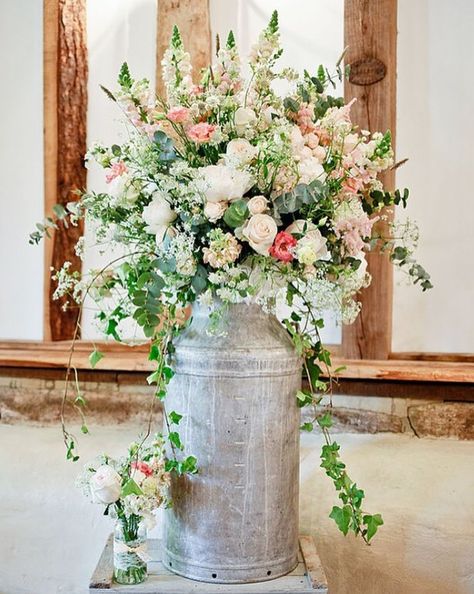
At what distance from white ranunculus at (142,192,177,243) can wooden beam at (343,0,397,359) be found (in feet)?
3.33

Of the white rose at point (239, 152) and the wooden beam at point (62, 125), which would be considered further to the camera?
the wooden beam at point (62, 125)

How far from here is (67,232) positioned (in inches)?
103

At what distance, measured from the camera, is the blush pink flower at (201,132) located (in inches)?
50.6

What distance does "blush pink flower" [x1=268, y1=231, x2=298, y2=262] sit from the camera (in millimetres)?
1268

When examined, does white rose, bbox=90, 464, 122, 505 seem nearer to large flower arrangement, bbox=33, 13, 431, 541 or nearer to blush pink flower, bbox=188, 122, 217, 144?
large flower arrangement, bbox=33, 13, 431, 541

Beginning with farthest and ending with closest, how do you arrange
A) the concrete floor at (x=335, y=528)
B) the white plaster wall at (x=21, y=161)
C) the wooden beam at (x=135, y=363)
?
the white plaster wall at (x=21, y=161)
the wooden beam at (x=135, y=363)
the concrete floor at (x=335, y=528)

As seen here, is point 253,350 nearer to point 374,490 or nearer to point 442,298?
point 374,490

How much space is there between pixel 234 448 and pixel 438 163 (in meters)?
1.43

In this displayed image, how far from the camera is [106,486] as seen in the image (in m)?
1.35

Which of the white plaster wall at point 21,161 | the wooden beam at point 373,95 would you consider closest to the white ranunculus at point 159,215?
the wooden beam at point 373,95

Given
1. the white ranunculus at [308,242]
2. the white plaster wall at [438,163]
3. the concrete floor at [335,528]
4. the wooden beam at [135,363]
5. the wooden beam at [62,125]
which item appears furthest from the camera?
the wooden beam at [62,125]

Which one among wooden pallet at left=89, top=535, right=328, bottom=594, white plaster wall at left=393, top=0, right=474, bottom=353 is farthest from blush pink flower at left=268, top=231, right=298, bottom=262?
white plaster wall at left=393, top=0, right=474, bottom=353

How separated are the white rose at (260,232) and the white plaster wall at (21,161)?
64.1 inches

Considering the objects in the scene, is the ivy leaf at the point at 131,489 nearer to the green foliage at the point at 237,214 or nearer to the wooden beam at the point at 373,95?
the green foliage at the point at 237,214
